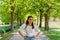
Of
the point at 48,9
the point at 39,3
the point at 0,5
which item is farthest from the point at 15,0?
the point at 48,9

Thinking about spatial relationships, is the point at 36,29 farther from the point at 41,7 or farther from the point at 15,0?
the point at 41,7

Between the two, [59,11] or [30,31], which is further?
[59,11]

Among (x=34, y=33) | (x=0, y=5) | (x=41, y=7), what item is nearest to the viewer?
(x=34, y=33)

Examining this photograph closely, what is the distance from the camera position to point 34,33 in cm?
771

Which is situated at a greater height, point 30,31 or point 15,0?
point 15,0

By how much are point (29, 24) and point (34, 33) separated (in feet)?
1.22

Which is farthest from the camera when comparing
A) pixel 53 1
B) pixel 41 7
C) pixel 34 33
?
pixel 41 7

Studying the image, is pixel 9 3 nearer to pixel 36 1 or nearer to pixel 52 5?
pixel 36 1

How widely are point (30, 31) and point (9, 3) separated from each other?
1697cm

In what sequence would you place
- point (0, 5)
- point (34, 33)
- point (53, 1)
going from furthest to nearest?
point (53, 1) → point (0, 5) → point (34, 33)

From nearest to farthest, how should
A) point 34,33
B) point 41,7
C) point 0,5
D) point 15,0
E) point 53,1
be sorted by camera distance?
point 34,33
point 15,0
point 0,5
point 53,1
point 41,7

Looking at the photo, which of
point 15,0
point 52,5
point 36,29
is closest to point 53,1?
point 52,5

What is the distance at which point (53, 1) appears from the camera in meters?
27.3

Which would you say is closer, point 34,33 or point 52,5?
point 34,33
